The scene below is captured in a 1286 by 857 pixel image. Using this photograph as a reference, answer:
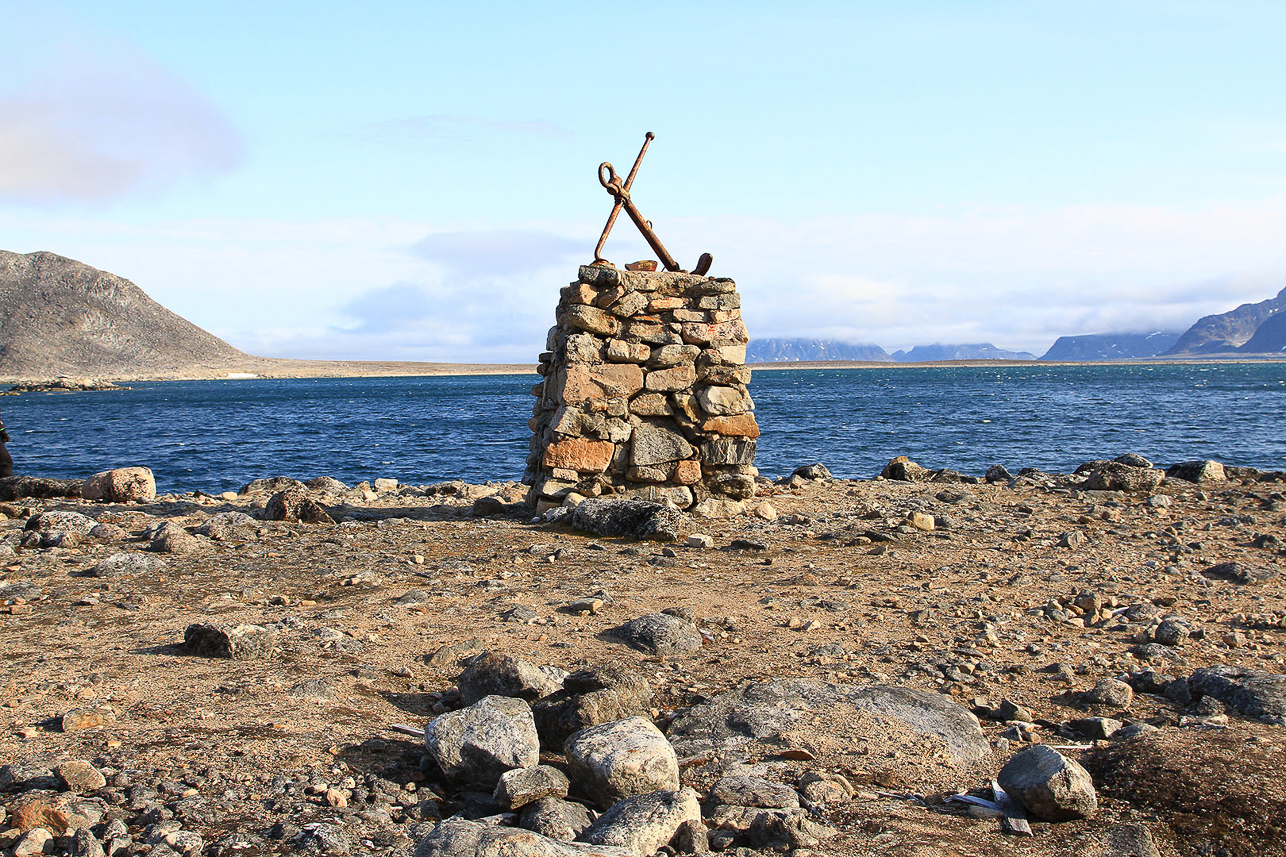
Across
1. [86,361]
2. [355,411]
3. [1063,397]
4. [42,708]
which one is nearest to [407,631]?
[42,708]

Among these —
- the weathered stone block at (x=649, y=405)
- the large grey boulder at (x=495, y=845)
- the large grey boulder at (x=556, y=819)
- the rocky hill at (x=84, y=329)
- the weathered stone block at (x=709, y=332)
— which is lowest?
the large grey boulder at (x=556, y=819)

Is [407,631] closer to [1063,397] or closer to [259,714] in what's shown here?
[259,714]

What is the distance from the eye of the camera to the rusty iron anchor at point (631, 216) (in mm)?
11250

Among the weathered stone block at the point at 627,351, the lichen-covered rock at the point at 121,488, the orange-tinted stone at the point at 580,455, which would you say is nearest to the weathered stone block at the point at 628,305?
the weathered stone block at the point at 627,351

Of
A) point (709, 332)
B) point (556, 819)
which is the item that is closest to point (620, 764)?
point (556, 819)

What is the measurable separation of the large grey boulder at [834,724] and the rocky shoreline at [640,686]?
0.06 ft

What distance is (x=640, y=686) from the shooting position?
5.10 meters

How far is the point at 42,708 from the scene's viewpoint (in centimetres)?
476

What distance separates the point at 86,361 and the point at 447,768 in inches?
6639

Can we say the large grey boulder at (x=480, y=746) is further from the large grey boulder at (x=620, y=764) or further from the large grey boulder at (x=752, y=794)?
the large grey boulder at (x=752, y=794)

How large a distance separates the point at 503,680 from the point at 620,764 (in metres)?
1.31

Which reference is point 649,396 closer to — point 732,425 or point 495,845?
point 732,425

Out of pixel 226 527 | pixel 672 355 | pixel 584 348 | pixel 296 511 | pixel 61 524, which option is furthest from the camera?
pixel 672 355

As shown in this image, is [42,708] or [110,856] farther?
[42,708]
